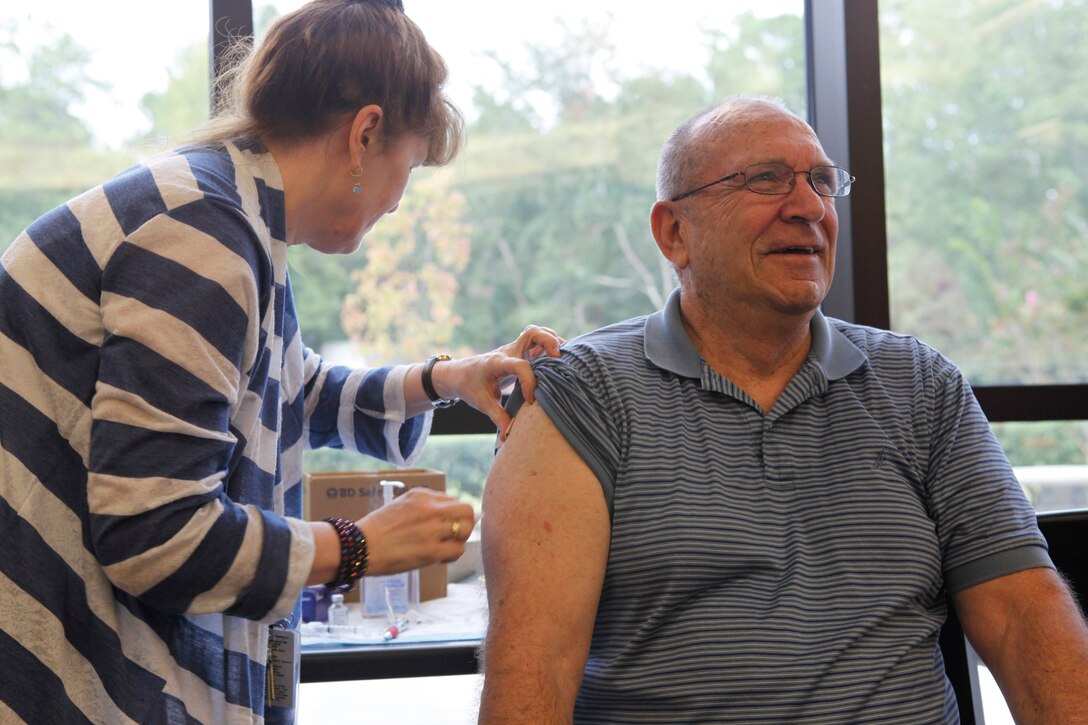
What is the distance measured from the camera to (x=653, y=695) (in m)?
1.49

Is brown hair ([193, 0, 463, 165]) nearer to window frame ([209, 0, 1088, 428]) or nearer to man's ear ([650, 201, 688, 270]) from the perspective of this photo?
man's ear ([650, 201, 688, 270])

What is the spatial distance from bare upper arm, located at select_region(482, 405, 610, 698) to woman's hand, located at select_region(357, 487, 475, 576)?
7.8 inches

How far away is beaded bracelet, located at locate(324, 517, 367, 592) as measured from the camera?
48.3 inches

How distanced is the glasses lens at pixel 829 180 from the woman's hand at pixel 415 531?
2.91 ft

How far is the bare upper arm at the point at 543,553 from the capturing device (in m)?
1.45

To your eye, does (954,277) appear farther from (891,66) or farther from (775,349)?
(775,349)

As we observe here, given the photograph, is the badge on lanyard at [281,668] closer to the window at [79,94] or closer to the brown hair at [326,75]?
the brown hair at [326,75]

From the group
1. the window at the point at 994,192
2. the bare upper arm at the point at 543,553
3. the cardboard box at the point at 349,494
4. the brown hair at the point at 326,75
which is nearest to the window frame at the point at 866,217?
the window at the point at 994,192

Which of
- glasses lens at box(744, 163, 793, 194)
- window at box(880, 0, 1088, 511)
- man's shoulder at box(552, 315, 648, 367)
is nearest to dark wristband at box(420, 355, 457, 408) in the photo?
man's shoulder at box(552, 315, 648, 367)

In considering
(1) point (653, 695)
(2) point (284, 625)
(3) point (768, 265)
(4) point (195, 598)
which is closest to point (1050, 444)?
(3) point (768, 265)

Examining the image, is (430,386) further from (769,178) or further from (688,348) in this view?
(769,178)

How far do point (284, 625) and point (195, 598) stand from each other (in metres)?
0.39

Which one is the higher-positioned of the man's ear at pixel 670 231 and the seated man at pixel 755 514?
the man's ear at pixel 670 231

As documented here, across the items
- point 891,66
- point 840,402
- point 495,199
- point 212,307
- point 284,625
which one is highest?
point 891,66
